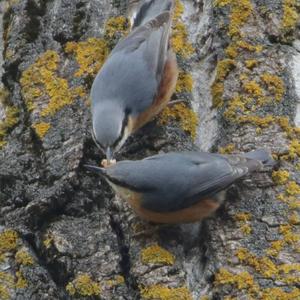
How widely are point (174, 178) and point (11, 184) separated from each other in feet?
1.88

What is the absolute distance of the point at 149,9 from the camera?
382 cm

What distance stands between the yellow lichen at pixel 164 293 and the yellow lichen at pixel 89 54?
1042 millimetres

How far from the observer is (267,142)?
279cm

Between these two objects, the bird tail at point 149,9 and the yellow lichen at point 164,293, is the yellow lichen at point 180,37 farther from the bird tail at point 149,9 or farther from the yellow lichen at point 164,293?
the yellow lichen at point 164,293

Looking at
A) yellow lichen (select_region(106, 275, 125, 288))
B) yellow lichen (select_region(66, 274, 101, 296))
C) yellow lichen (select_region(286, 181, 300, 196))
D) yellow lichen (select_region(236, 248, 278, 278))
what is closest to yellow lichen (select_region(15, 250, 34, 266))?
yellow lichen (select_region(66, 274, 101, 296))

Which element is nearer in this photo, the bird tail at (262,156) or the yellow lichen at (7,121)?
the bird tail at (262,156)

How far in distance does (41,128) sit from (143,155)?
0.39 meters

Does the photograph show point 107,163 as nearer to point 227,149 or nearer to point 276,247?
point 227,149

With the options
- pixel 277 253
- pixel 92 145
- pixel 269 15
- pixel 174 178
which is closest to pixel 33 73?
pixel 92 145

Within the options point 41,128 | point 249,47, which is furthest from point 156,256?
point 249,47

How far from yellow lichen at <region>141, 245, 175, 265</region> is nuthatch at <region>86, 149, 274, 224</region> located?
0.62ft

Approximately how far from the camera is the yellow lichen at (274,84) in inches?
115

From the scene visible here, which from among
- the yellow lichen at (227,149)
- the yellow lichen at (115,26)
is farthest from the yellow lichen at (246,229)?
the yellow lichen at (115,26)

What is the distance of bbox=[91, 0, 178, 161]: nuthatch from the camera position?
9.68 feet
